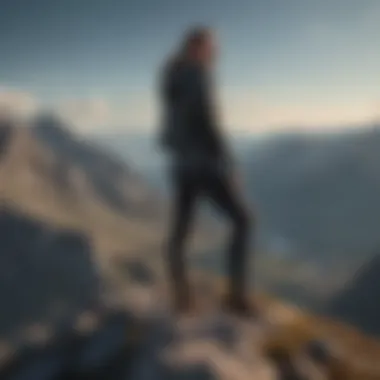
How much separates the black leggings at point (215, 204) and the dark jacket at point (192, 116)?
0.13 meters

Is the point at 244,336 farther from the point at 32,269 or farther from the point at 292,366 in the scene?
the point at 32,269

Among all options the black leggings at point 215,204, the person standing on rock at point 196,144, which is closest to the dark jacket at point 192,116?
the person standing on rock at point 196,144

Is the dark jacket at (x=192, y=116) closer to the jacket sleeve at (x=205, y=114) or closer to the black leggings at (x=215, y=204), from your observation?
the jacket sleeve at (x=205, y=114)

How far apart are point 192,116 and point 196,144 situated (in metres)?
0.21

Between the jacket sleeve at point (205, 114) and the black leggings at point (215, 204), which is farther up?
the jacket sleeve at point (205, 114)

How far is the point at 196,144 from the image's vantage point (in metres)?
4.36

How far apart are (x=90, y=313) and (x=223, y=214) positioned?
1677 millimetres

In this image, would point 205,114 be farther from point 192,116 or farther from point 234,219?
point 234,219

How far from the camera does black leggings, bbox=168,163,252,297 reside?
4.41 metres

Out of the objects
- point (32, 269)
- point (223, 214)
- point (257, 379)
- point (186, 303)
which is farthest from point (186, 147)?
point (32, 269)

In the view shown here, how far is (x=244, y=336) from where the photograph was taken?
14.7 feet

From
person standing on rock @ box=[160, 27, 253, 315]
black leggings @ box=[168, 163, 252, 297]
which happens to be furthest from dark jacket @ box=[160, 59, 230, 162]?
black leggings @ box=[168, 163, 252, 297]

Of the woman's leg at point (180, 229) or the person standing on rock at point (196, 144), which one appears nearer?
the person standing on rock at point (196, 144)

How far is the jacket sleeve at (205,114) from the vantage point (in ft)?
14.1
